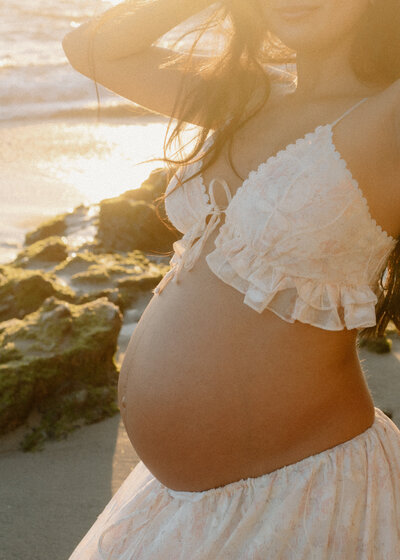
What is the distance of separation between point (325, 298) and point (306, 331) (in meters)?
0.08

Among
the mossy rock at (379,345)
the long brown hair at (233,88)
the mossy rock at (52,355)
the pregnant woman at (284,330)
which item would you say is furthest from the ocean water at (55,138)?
the mossy rock at (379,345)

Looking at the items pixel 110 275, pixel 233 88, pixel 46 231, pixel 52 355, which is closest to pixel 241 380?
pixel 233 88

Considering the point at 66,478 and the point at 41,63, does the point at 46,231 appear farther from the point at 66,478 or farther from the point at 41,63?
the point at 41,63

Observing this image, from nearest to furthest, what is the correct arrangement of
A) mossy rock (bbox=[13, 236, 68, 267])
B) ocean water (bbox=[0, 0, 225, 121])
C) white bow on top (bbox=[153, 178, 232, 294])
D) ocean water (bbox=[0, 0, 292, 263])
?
white bow on top (bbox=[153, 178, 232, 294]) → mossy rock (bbox=[13, 236, 68, 267]) → ocean water (bbox=[0, 0, 292, 263]) → ocean water (bbox=[0, 0, 225, 121])

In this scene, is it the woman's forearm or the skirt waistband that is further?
the woman's forearm

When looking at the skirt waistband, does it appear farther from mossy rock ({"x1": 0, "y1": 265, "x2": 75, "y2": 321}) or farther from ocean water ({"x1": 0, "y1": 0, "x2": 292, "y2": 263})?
mossy rock ({"x1": 0, "y1": 265, "x2": 75, "y2": 321})

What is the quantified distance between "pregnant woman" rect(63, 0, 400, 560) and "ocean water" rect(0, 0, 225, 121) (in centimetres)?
798

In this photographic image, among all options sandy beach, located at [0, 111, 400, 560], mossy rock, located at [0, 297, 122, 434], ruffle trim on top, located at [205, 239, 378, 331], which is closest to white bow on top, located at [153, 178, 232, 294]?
ruffle trim on top, located at [205, 239, 378, 331]

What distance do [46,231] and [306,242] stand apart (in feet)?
17.0

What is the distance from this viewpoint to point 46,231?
6359 mm

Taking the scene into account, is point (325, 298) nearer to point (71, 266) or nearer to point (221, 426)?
point (221, 426)

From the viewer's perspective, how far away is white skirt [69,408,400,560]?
1.47 meters

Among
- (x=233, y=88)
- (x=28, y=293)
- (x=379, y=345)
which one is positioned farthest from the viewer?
(x=28, y=293)

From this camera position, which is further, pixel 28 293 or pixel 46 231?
pixel 46 231
